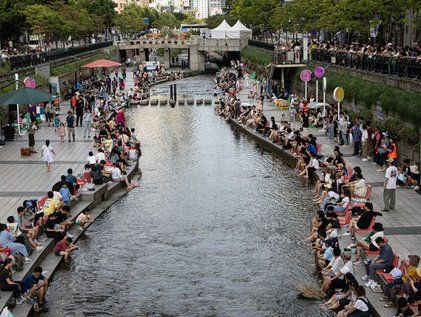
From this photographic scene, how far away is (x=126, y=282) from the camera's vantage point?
1859 centimetres

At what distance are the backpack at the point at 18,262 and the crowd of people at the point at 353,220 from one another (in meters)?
7.74

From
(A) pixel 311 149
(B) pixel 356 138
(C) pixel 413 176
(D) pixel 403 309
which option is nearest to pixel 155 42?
(B) pixel 356 138

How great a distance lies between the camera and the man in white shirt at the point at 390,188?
22000 mm

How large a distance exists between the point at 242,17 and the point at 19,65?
65234 mm

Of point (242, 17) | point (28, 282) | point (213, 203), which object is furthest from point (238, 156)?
point (242, 17)

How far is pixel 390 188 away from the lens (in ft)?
72.7

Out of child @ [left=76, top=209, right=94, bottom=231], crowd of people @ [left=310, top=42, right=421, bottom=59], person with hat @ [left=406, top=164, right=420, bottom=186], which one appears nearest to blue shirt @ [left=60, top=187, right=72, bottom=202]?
child @ [left=76, top=209, right=94, bottom=231]

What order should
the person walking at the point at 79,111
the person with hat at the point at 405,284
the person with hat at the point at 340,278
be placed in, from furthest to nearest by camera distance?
1. the person walking at the point at 79,111
2. the person with hat at the point at 340,278
3. the person with hat at the point at 405,284

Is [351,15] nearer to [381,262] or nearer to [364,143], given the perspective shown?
[364,143]

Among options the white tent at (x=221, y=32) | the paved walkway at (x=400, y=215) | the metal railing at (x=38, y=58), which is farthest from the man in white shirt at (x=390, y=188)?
the white tent at (x=221, y=32)

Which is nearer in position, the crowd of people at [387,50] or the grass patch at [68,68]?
the crowd of people at [387,50]

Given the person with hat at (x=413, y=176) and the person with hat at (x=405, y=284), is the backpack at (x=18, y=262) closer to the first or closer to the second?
the person with hat at (x=405, y=284)

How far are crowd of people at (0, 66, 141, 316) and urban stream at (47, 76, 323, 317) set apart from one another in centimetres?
69

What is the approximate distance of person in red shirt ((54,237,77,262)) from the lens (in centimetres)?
2000
